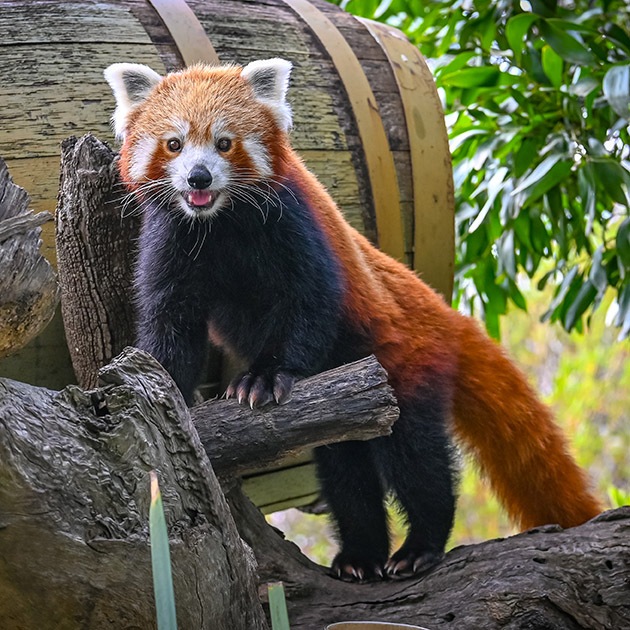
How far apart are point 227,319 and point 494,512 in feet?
14.3

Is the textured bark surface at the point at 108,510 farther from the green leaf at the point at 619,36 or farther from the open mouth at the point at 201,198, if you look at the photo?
the green leaf at the point at 619,36

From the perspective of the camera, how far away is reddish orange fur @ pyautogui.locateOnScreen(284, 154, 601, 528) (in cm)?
186

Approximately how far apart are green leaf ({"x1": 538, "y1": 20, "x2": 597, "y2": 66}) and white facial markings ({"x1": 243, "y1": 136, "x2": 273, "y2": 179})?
938 millimetres

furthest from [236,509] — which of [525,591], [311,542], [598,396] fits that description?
[598,396]

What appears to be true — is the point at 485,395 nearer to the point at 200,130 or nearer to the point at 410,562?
the point at 410,562

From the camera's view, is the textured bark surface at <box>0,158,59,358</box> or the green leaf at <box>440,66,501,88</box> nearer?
the textured bark surface at <box>0,158,59,358</box>

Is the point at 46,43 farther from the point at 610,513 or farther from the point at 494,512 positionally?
the point at 494,512

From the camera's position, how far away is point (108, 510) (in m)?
1.14

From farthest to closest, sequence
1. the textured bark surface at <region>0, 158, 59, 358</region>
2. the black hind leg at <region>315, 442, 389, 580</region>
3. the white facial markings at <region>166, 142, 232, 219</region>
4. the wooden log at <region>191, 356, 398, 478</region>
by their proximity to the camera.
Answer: the black hind leg at <region>315, 442, 389, 580</region>, the white facial markings at <region>166, 142, 232, 219</region>, the wooden log at <region>191, 356, 398, 478</region>, the textured bark surface at <region>0, 158, 59, 358</region>

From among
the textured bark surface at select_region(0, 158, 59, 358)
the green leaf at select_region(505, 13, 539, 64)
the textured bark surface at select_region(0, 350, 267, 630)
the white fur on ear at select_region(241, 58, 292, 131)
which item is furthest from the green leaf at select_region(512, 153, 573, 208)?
the textured bark surface at select_region(0, 158, 59, 358)

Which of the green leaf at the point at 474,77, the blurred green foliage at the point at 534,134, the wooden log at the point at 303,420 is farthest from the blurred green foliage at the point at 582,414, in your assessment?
the wooden log at the point at 303,420

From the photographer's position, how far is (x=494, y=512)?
5.66m

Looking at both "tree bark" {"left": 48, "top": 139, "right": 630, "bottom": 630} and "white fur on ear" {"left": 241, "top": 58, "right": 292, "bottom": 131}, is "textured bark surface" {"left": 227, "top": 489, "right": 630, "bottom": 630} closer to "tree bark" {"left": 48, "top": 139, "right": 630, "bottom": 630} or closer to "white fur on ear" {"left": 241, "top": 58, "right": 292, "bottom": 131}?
"tree bark" {"left": 48, "top": 139, "right": 630, "bottom": 630}

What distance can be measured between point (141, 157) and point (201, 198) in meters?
0.14
